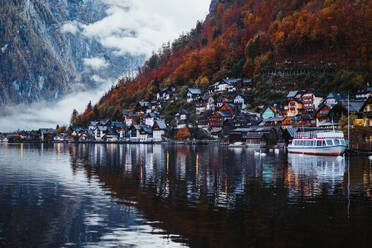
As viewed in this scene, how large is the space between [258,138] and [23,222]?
111 meters

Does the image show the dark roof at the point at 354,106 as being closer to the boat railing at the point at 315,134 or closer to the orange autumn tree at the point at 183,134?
the boat railing at the point at 315,134

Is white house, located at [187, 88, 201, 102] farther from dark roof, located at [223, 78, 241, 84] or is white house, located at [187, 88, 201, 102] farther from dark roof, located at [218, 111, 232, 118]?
dark roof, located at [218, 111, 232, 118]

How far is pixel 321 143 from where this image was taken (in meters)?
73.4

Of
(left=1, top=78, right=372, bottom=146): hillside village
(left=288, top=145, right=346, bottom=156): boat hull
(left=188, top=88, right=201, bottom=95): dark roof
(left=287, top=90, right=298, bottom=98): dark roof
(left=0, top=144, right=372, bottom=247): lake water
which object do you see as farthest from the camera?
(left=188, top=88, right=201, bottom=95): dark roof

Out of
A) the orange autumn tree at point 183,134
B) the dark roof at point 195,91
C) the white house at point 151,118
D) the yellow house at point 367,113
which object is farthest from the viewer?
the white house at point 151,118

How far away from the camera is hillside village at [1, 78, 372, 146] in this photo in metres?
102

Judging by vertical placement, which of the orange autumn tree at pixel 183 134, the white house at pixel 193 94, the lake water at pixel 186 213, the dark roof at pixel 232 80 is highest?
the dark roof at pixel 232 80

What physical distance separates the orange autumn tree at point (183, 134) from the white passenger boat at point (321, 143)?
3210 inches

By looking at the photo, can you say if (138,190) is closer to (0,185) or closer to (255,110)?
(0,185)

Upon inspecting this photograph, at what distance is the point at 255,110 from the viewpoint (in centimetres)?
15600

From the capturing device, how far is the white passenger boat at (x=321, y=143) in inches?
2687

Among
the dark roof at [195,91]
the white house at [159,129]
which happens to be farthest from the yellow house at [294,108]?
the white house at [159,129]

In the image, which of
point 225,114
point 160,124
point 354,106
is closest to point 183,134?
point 160,124

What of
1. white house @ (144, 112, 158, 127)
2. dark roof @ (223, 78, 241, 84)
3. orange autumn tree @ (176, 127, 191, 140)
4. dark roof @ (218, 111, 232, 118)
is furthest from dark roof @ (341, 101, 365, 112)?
white house @ (144, 112, 158, 127)
